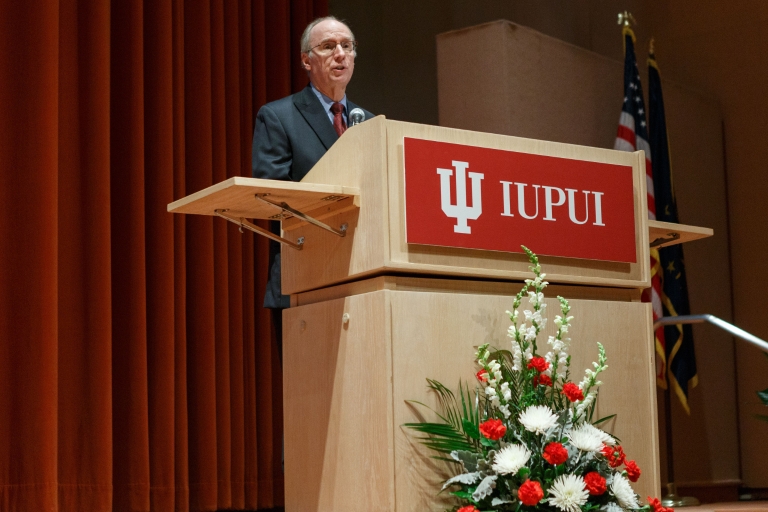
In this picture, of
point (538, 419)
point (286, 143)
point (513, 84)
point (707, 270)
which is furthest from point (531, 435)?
point (707, 270)

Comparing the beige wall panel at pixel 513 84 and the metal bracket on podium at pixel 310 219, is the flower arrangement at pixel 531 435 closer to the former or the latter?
the metal bracket on podium at pixel 310 219

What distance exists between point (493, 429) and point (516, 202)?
0.50m

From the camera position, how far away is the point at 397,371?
1.98 meters

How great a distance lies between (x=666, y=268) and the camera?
5.36m

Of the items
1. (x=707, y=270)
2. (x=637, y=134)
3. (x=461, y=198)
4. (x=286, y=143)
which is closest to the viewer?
(x=461, y=198)

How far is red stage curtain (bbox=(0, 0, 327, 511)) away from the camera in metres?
3.53

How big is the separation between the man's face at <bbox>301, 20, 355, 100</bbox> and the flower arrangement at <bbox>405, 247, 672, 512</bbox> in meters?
1.07

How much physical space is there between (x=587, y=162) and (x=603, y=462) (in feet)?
2.20

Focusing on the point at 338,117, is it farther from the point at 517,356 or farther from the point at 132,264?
the point at 132,264

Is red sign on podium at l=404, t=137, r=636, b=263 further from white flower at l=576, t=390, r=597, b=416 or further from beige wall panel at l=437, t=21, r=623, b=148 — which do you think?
beige wall panel at l=437, t=21, r=623, b=148

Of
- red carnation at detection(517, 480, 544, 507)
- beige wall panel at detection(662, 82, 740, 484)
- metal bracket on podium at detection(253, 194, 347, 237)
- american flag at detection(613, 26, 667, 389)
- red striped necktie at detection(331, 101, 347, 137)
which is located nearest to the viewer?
red carnation at detection(517, 480, 544, 507)

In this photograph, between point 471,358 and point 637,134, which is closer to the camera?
point 471,358

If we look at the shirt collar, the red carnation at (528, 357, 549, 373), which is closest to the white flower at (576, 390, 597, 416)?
the red carnation at (528, 357, 549, 373)

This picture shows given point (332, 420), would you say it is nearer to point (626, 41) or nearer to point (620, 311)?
point (620, 311)
